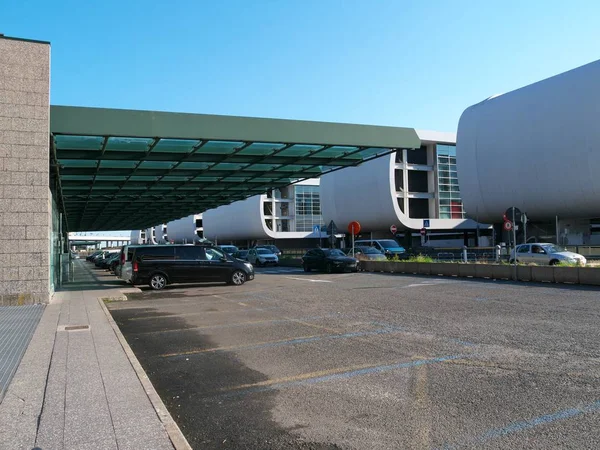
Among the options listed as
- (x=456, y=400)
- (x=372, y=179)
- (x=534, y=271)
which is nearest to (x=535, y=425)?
(x=456, y=400)

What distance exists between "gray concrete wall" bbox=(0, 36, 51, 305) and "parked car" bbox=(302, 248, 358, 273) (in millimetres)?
17235

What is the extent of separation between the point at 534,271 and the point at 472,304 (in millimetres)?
8092

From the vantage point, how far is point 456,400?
5344 millimetres

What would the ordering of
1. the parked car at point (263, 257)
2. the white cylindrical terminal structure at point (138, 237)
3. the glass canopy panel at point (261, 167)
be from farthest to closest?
the white cylindrical terminal structure at point (138, 237) → the parked car at point (263, 257) → the glass canopy panel at point (261, 167)

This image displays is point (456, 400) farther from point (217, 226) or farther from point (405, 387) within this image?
point (217, 226)

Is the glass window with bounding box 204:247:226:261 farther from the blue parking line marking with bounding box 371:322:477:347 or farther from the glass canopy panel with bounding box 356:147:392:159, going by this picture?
the blue parking line marking with bounding box 371:322:477:347

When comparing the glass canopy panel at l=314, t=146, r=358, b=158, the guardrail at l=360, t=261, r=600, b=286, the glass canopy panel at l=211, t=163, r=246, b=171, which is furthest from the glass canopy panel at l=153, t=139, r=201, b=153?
Answer: the guardrail at l=360, t=261, r=600, b=286

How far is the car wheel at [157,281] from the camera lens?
20.0 meters

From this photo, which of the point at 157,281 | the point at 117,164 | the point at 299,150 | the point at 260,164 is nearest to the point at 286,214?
the point at 260,164

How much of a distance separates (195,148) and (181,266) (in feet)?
16.9

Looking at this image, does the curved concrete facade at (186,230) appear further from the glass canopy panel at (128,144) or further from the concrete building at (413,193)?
the glass canopy panel at (128,144)

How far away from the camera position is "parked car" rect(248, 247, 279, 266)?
140 ft

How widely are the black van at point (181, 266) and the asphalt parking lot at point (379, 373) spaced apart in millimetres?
6884

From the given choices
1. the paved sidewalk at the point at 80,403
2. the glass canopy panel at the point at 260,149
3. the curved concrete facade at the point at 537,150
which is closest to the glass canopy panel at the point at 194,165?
the glass canopy panel at the point at 260,149
